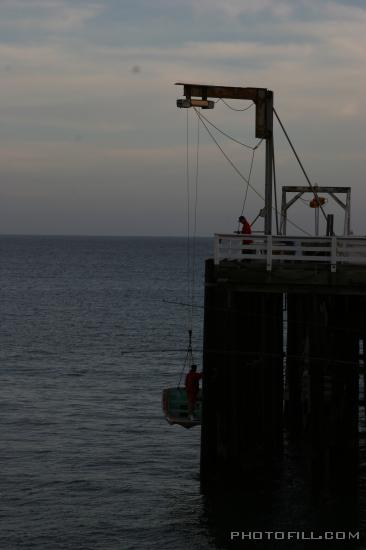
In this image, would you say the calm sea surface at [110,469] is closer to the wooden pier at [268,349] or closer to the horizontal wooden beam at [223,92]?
the wooden pier at [268,349]

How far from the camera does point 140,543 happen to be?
21812mm

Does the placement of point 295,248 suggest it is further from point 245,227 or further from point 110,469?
point 110,469

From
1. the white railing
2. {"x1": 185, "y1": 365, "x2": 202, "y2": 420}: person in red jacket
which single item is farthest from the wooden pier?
{"x1": 185, "y1": 365, "x2": 202, "y2": 420}: person in red jacket

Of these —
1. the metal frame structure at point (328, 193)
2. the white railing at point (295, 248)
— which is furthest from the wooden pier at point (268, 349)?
the metal frame structure at point (328, 193)

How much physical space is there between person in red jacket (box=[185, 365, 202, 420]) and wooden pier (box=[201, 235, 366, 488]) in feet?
4.11

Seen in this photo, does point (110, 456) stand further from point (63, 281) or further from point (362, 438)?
point (63, 281)

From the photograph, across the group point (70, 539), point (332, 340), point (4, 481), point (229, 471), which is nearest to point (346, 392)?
point (332, 340)

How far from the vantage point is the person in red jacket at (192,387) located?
24641 mm

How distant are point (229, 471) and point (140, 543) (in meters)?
2.95

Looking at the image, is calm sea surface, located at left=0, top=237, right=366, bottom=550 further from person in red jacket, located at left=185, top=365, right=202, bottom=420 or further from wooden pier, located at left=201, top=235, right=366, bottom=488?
person in red jacket, located at left=185, top=365, right=202, bottom=420

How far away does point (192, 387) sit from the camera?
971 inches

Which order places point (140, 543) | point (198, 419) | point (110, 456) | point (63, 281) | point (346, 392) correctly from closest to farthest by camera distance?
point (140, 543) < point (346, 392) < point (198, 419) < point (110, 456) < point (63, 281)

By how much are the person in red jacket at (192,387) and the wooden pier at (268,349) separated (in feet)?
4.11

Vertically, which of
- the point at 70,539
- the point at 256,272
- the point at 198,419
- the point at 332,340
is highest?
the point at 256,272
